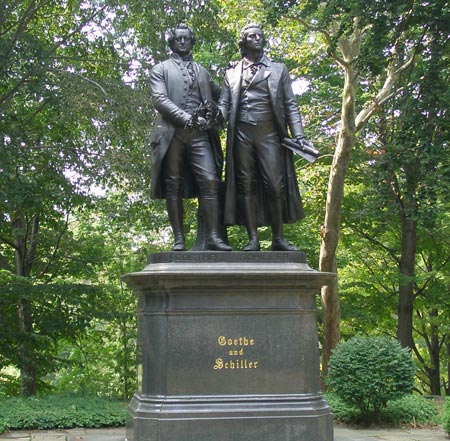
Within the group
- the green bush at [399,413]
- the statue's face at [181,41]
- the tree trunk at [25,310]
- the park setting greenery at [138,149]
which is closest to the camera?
the statue's face at [181,41]

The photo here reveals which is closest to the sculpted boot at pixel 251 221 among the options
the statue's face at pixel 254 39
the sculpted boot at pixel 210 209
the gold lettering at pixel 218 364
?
the sculpted boot at pixel 210 209

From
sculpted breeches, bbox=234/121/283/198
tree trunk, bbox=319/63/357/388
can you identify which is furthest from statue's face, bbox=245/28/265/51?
tree trunk, bbox=319/63/357/388

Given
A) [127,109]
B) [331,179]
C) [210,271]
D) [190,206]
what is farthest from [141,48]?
[210,271]

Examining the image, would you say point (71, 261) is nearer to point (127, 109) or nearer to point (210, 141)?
point (127, 109)

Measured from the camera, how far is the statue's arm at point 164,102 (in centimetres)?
766

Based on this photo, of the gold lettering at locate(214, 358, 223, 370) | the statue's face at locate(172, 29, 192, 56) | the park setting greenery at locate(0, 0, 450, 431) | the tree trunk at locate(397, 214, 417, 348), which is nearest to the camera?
the gold lettering at locate(214, 358, 223, 370)

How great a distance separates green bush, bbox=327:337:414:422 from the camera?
389 inches

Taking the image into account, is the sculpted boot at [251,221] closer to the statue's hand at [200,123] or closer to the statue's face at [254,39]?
the statue's hand at [200,123]

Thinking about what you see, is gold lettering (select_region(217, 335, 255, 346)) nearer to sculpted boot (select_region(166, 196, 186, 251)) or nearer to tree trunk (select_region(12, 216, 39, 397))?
sculpted boot (select_region(166, 196, 186, 251))

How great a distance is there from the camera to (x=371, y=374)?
9.90m

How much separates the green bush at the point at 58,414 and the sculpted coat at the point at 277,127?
3.83 metres

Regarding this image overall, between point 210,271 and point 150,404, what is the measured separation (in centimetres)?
136

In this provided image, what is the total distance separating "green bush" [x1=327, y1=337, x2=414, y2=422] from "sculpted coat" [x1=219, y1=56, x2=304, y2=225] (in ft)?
9.76

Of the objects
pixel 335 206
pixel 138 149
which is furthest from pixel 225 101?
pixel 335 206
